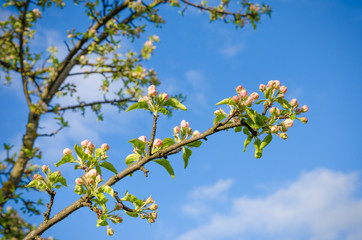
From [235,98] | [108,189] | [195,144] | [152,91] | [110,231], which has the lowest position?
[110,231]

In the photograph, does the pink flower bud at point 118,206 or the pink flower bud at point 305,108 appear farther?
the pink flower bud at point 305,108

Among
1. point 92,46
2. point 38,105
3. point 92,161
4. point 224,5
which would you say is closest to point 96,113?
point 38,105

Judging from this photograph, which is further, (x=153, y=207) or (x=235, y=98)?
(x=153, y=207)

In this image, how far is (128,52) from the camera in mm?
6742

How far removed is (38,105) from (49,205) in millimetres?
4542

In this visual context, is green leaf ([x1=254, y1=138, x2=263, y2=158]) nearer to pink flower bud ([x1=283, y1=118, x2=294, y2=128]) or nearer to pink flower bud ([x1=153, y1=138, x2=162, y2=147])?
pink flower bud ([x1=283, y1=118, x2=294, y2=128])

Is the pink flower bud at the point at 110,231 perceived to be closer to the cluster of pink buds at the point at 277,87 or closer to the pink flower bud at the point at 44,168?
the pink flower bud at the point at 44,168

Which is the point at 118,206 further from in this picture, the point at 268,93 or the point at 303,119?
the point at 303,119

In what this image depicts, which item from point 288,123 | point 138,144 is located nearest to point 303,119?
point 288,123

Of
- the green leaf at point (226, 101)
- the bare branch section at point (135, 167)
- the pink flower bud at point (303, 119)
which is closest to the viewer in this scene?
the bare branch section at point (135, 167)

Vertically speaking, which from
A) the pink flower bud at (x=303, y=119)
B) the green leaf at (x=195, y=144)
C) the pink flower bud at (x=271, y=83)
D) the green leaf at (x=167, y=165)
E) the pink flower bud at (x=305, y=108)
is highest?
the pink flower bud at (x=271, y=83)

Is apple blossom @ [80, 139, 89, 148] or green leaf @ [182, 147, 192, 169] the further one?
apple blossom @ [80, 139, 89, 148]

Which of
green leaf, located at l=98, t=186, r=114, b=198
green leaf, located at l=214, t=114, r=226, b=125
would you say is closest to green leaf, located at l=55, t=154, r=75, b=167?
green leaf, located at l=98, t=186, r=114, b=198

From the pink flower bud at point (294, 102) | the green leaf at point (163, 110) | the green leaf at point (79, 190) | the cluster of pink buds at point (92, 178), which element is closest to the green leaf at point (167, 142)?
the green leaf at point (163, 110)
